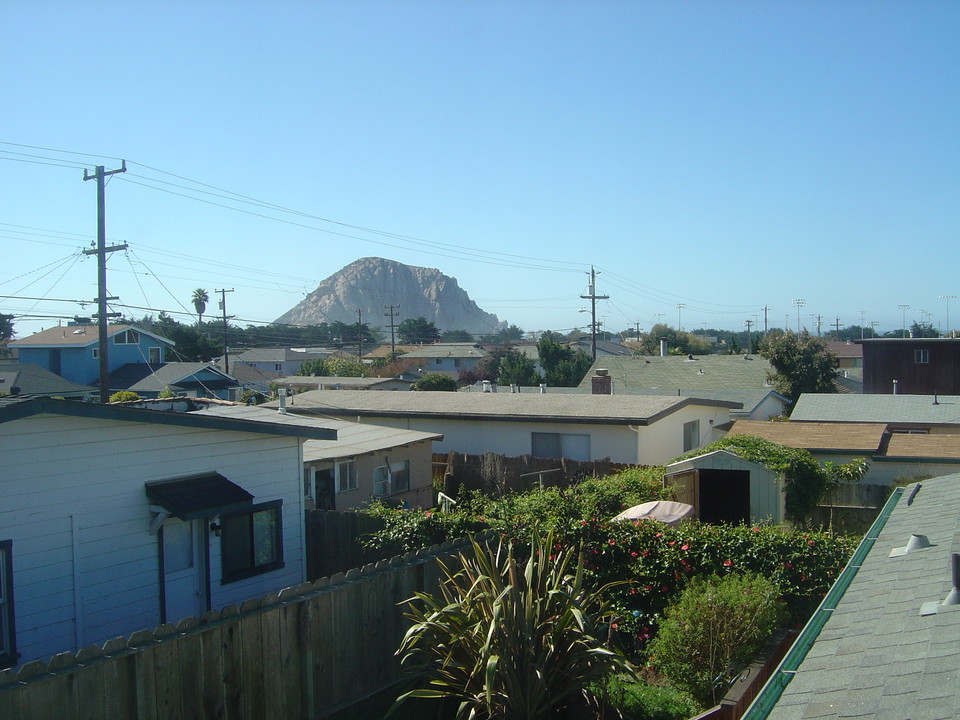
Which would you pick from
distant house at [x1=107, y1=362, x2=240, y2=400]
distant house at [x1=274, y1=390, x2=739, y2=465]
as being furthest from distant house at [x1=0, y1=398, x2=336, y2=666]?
distant house at [x1=107, y1=362, x2=240, y2=400]

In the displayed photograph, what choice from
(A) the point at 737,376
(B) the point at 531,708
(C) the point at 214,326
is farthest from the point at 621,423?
(C) the point at 214,326

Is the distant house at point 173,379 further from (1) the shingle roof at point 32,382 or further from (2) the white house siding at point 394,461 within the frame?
(2) the white house siding at point 394,461

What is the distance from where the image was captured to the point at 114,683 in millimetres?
5980

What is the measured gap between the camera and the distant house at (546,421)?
21531mm

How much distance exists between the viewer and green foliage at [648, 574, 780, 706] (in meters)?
7.65

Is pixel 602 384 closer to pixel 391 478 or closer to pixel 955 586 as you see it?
pixel 391 478

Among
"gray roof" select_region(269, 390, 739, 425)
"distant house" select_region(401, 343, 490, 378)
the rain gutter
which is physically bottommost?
the rain gutter

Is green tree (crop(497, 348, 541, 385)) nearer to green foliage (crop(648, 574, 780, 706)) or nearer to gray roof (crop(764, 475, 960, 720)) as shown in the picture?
green foliage (crop(648, 574, 780, 706))

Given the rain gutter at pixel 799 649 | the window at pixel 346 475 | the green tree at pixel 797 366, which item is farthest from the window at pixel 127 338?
the rain gutter at pixel 799 649

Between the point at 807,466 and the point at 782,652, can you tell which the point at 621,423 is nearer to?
the point at 807,466

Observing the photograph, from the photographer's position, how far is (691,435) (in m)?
Result: 25.4

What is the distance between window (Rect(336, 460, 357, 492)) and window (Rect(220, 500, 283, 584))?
5.56 metres

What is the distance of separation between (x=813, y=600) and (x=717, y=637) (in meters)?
1.87

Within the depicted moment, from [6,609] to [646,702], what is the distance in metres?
6.88
